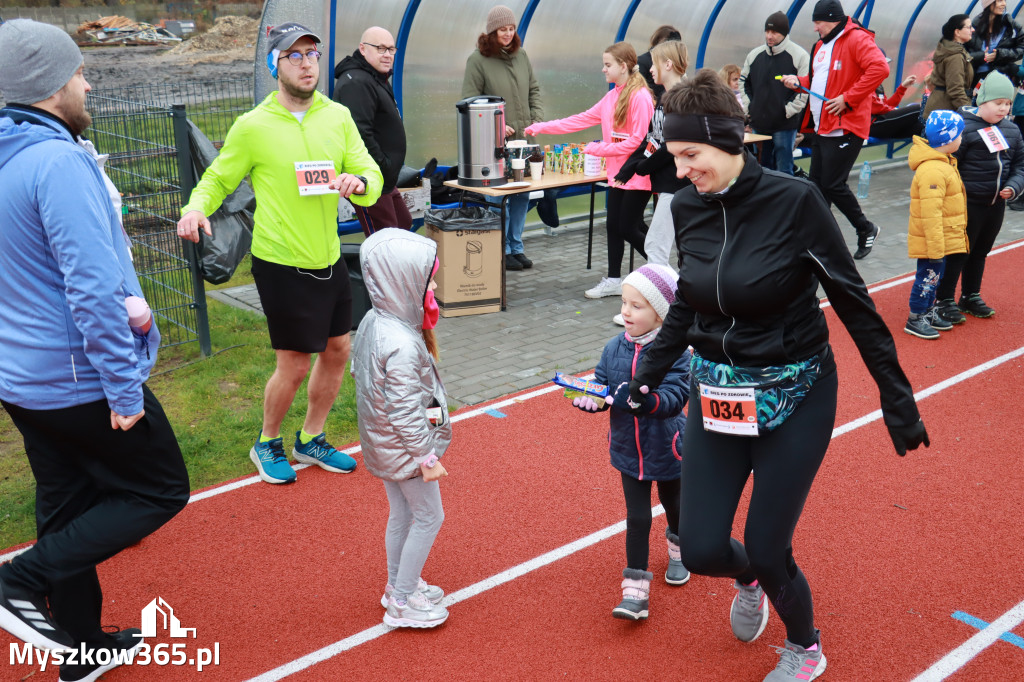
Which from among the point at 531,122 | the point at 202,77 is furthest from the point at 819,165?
the point at 202,77

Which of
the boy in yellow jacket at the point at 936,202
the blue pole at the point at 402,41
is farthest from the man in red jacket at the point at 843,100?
the blue pole at the point at 402,41

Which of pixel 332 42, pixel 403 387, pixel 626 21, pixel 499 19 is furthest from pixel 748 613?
pixel 626 21

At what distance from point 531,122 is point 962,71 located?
6.06 metres

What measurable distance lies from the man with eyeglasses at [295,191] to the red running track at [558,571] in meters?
0.79

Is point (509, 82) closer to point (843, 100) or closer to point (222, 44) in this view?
point (843, 100)

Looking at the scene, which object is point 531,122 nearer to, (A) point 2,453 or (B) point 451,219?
(B) point 451,219

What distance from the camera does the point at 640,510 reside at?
12.7 feet

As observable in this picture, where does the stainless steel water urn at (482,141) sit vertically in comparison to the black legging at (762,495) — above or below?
above

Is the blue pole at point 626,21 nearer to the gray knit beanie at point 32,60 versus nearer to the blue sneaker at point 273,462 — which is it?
the blue sneaker at point 273,462

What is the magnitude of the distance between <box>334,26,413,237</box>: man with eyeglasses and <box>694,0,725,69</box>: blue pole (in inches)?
275

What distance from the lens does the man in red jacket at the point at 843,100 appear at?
940 cm

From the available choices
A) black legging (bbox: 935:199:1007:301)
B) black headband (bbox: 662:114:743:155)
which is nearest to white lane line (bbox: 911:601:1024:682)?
black headband (bbox: 662:114:743:155)

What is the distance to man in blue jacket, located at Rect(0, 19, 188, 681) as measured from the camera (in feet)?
9.78

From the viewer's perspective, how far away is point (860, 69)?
31.6ft
